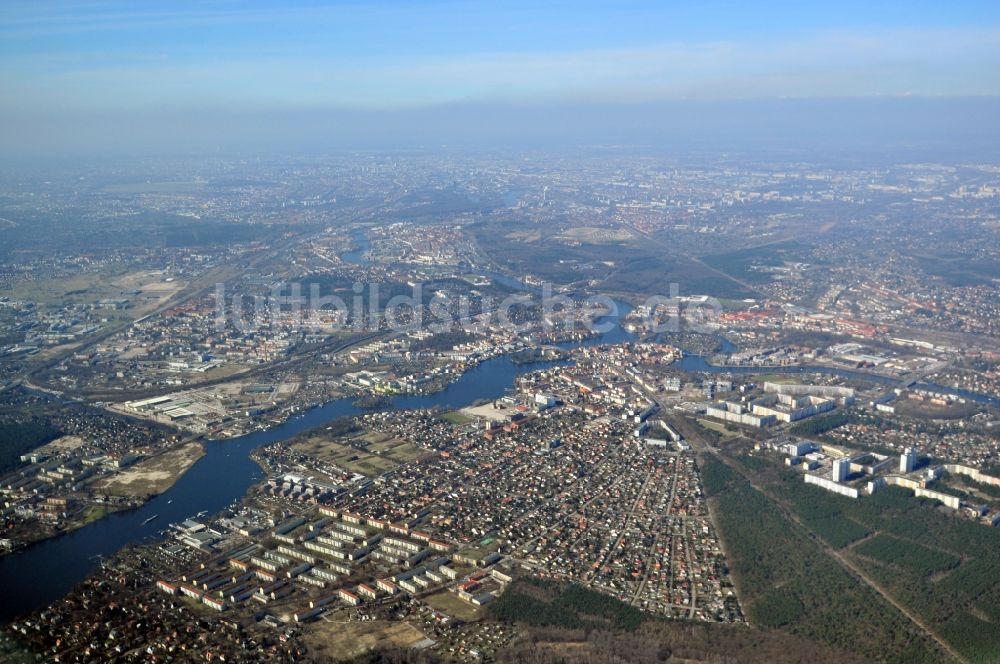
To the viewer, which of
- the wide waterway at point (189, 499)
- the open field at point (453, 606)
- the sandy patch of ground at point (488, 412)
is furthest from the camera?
the sandy patch of ground at point (488, 412)

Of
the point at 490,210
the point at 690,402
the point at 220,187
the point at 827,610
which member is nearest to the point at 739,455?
the point at 690,402

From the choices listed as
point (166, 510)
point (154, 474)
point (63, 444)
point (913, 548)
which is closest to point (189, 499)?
point (166, 510)

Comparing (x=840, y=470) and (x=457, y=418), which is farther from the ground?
(x=840, y=470)

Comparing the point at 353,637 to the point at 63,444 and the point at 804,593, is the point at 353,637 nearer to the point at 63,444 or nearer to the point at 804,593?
the point at 804,593

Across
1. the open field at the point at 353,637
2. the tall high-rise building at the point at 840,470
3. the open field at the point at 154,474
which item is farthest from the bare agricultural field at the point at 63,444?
the tall high-rise building at the point at 840,470

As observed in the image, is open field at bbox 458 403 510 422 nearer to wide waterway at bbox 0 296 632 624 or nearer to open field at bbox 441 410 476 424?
open field at bbox 441 410 476 424

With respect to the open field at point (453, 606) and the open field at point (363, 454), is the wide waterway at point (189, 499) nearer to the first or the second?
the open field at point (363, 454)

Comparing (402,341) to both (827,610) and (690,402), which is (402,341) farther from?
(827,610)
